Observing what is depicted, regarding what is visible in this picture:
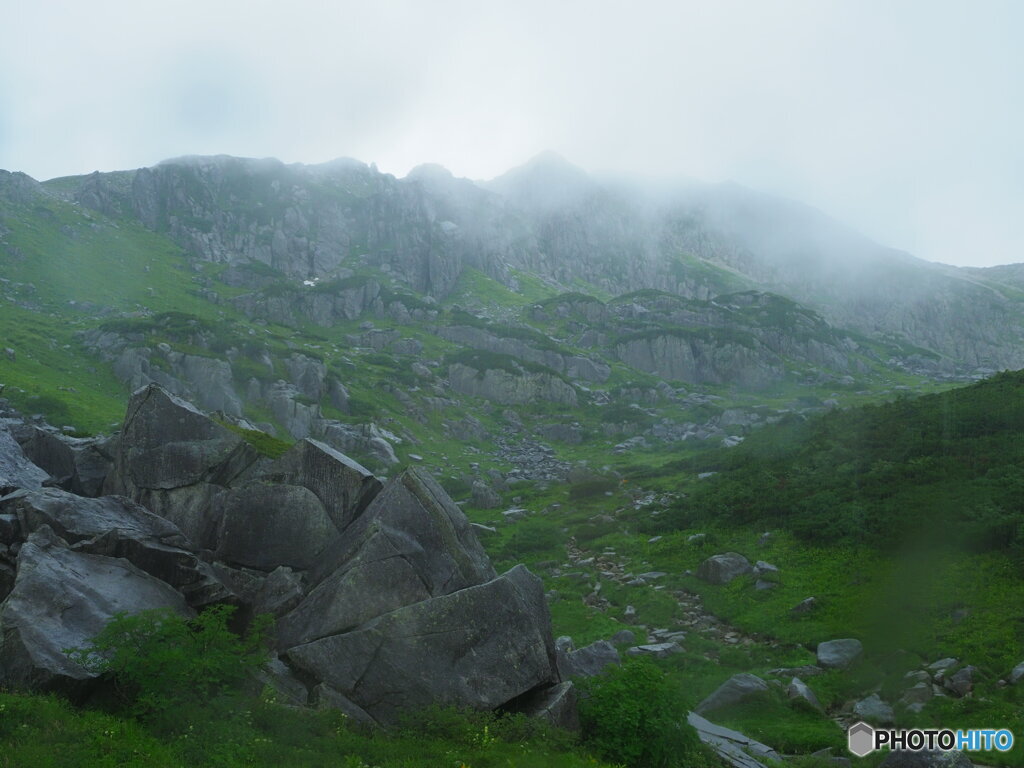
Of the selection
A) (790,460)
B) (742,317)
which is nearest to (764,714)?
(790,460)

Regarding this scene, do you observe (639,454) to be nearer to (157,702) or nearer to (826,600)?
→ (826,600)

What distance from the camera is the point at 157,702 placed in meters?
13.9

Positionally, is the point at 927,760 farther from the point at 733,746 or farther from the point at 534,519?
the point at 534,519

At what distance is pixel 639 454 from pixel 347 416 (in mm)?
40629

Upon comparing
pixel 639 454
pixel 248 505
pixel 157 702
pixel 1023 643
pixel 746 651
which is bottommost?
pixel 639 454

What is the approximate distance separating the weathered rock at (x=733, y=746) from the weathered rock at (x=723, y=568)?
1414cm

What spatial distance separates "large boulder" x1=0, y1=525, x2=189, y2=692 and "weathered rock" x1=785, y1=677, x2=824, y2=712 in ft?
65.3

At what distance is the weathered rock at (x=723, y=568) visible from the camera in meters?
34.3

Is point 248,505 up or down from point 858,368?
up

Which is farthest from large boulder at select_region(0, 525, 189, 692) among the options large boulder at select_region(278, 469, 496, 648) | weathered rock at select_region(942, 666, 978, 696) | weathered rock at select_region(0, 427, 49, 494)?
weathered rock at select_region(942, 666, 978, 696)

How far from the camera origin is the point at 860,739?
770 inches

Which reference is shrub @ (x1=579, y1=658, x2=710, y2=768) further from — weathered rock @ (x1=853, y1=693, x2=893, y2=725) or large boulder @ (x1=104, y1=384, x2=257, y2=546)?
large boulder @ (x1=104, y1=384, x2=257, y2=546)

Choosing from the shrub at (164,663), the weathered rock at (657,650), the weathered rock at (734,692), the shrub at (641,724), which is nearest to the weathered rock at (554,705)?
the shrub at (641,724)

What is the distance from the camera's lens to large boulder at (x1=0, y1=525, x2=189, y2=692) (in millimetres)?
14242
